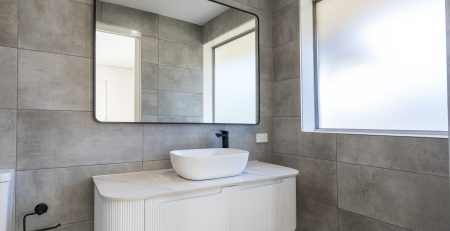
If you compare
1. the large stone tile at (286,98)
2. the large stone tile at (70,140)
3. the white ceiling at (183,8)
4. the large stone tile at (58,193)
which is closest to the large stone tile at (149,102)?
the large stone tile at (70,140)

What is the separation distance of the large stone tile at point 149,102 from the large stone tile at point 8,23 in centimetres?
75

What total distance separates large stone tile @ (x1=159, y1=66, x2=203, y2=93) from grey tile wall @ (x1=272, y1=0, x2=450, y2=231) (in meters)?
0.79

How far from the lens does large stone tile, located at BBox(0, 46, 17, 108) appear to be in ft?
4.35

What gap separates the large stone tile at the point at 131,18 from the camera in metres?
1.61

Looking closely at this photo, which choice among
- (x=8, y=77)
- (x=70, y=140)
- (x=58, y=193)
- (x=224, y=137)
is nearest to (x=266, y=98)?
(x=224, y=137)

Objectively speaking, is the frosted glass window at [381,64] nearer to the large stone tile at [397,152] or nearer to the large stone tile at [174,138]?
the large stone tile at [397,152]

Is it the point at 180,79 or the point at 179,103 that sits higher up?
the point at 180,79

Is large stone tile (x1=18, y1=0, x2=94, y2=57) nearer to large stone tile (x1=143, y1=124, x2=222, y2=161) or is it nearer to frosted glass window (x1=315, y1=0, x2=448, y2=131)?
large stone tile (x1=143, y1=124, x2=222, y2=161)

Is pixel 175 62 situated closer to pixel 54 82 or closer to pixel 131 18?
pixel 131 18

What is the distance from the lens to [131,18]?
1.68m

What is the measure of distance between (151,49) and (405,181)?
5.97 feet

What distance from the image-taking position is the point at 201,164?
1.42m

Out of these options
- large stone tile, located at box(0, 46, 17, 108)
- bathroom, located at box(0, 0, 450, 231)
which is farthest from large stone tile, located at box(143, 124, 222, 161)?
large stone tile, located at box(0, 46, 17, 108)

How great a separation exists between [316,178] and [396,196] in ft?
1.80
